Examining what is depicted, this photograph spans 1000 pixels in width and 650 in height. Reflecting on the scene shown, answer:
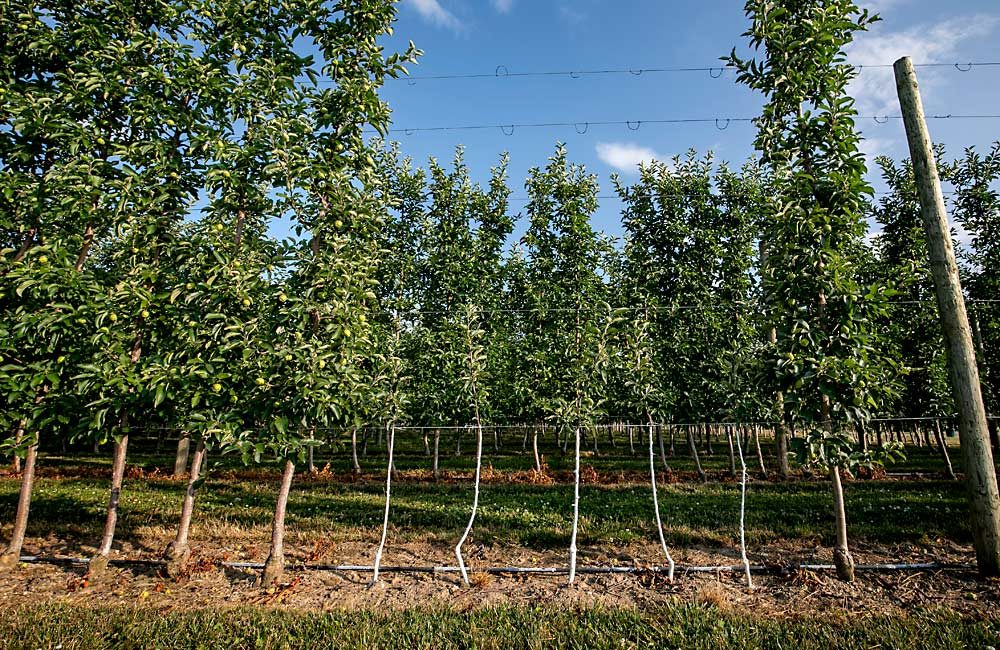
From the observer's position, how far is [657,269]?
55.8ft

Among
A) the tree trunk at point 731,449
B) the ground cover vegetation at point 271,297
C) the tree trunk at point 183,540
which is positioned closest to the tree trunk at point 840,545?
the ground cover vegetation at point 271,297

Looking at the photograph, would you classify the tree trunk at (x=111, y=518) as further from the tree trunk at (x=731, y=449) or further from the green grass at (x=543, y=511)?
the tree trunk at (x=731, y=449)

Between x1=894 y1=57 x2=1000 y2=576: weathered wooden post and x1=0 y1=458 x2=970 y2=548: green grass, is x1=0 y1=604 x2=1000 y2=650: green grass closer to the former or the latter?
x1=894 y1=57 x2=1000 y2=576: weathered wooden post

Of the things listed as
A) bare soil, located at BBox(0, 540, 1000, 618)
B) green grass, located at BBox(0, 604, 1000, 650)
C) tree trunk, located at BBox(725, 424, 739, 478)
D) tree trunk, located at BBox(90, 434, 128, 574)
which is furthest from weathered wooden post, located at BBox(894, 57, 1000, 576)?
tree trunk, located at BBox(90, 434, 128, 574)

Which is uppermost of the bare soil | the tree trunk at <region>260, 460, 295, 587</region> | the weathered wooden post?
the weathered wooden post

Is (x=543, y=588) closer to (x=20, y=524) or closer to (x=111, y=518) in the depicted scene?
(x=111, y=518)

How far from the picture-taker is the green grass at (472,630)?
14.8ft

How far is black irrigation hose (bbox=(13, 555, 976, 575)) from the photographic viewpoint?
6.46m

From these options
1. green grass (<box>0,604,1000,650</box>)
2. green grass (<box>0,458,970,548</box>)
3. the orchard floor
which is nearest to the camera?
green grass (<box>0,604,1000,650</box>)

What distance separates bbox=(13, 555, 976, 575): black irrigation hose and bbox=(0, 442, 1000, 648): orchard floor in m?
0.09

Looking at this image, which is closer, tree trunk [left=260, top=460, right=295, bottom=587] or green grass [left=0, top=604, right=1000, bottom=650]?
green grass [left=0, top=604, right=1000, bottom=650]

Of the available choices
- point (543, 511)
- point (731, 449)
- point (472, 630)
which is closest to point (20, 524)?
point (472, 630)

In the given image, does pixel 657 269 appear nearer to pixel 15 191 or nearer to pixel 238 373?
pixel 238 373

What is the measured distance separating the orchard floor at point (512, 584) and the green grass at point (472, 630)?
0.02m
